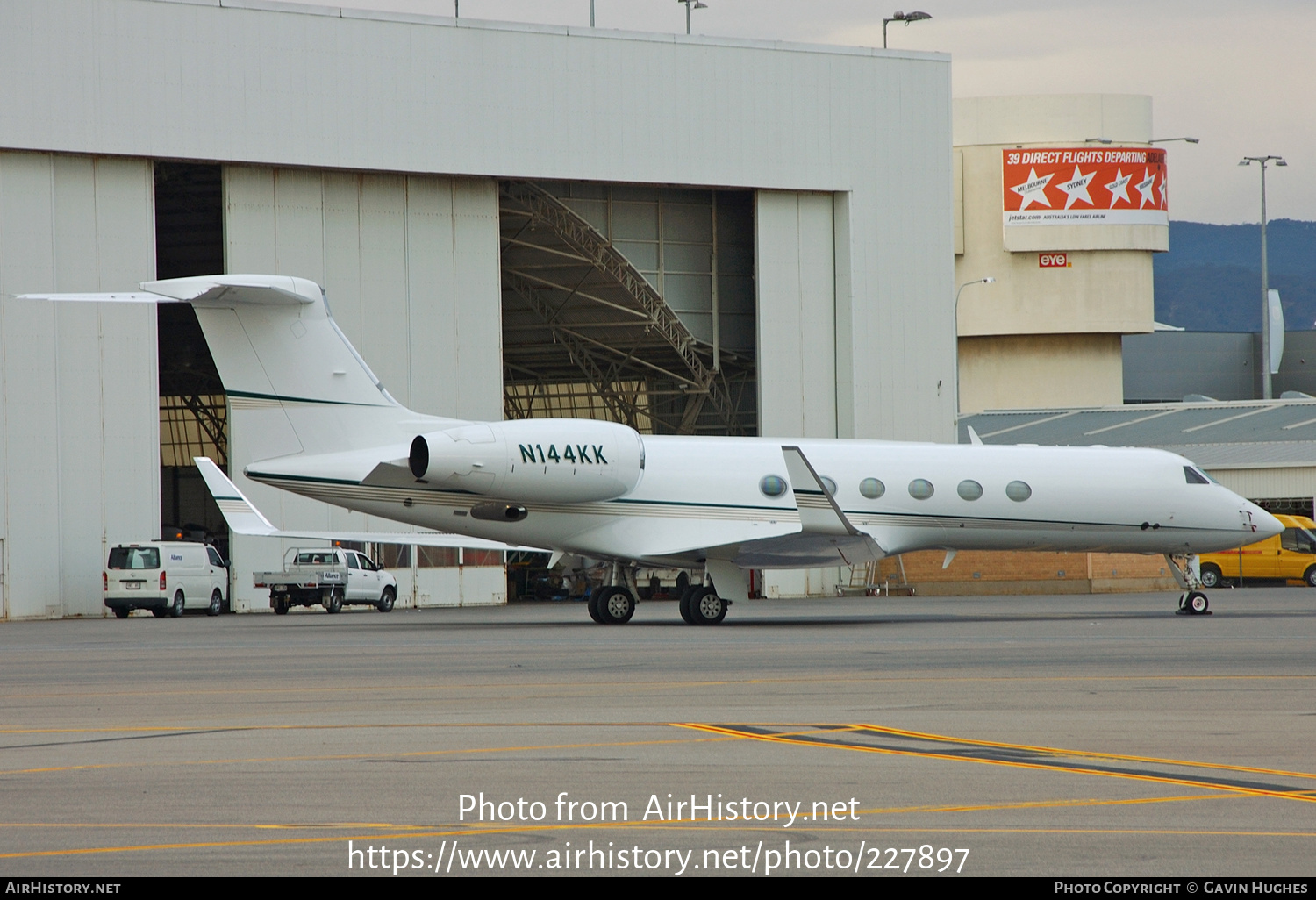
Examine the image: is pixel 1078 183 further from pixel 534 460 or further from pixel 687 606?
pixel 534 460

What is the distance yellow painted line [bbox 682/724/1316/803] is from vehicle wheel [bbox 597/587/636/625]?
14753mm

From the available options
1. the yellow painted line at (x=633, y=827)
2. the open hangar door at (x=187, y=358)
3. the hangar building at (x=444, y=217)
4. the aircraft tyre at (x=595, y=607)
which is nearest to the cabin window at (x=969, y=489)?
the aircraft tyre at (x=595, y=607)

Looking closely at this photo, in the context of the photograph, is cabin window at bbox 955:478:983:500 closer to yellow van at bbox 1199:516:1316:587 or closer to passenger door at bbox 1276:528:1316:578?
yellow van at bbox 1199:516:1316:587

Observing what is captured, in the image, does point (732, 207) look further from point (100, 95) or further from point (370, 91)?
point (100, 95)

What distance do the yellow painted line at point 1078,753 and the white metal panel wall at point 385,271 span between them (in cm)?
2613

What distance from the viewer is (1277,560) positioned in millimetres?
42250

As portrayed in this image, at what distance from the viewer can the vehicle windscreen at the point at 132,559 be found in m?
32.2

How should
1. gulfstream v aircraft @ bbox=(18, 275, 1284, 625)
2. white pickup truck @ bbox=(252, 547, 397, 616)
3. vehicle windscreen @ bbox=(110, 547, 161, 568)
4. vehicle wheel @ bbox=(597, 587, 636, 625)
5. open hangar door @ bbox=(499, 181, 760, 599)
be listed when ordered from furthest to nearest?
open hangar door @ bbox=(499, 181, 760, 599) < white pickup truck @ bbox=(252, 547, 397, 616) < vehicle windscreen @ bbox=(110, 547, 161, 568) < vehicle wheel @ bbox=(597, 587, 636, 625) < gulfstream v aircraft @ bbox=(18, 275, 1284, 625)

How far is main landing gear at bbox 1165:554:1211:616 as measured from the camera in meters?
25.7

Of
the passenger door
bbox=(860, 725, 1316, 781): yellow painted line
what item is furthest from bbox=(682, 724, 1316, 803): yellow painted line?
the passenger door

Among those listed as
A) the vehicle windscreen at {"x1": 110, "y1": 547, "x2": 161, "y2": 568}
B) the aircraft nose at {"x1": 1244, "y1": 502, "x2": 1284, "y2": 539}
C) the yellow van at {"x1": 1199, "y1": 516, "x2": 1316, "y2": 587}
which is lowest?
the yellow van at {"x1": 1199, "y1": 516, "x2": 1316, "y2": 587}

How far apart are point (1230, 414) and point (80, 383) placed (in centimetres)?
3939

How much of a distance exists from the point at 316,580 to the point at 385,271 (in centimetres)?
759

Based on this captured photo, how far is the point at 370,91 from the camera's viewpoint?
116 ft
